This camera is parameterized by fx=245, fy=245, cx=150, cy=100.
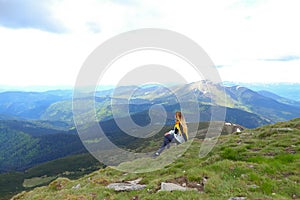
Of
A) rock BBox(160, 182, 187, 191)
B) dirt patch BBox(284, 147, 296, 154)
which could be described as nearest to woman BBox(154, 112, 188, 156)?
dirt patch BBox(284, 147, 296, 154)

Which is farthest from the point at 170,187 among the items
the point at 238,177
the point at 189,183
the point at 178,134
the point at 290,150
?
the point at 178,134

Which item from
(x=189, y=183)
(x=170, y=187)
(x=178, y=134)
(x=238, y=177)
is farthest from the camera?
(x=178, y=134)

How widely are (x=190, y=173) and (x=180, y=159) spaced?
Answer: 685 cm

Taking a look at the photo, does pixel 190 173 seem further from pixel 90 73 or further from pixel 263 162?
pixel 90 73

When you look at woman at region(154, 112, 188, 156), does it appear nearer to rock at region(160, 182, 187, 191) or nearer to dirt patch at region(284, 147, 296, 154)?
dirt patch at region(284, 147, 296, 154)

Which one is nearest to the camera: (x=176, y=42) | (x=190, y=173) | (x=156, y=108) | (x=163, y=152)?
(x=176, y=42)

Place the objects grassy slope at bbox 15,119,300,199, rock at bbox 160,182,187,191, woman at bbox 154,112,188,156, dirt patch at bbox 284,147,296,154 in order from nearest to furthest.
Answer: grassy slope at bbox 15,119,300,199
rock at bbox 160,182,187,191
dirt patch at bbox 284,147,296,154
woman at bbox 154,112,188,156

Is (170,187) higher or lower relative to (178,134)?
lower

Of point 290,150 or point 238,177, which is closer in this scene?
point 238,177

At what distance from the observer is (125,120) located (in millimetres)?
16750

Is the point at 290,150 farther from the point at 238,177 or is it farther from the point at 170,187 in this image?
the point at 170,187

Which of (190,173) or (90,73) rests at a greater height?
(90,73)

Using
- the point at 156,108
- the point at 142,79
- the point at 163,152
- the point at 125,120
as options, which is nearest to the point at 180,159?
the point at 163,152

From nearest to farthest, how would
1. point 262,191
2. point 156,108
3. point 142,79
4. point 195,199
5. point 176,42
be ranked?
point 195,199, point 262,191, point 176,42, point 142,79, point 156,108
